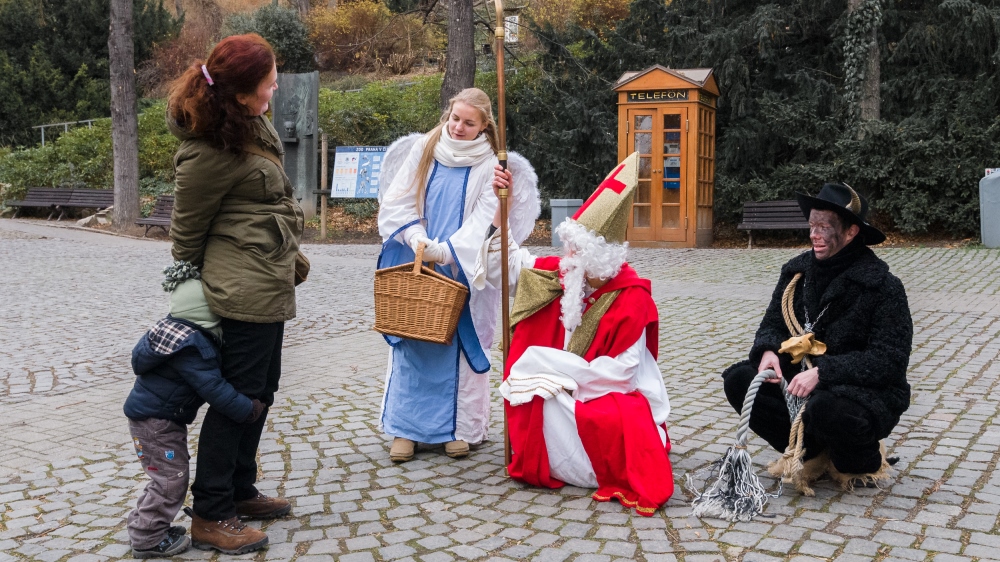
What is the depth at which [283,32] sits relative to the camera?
24922 millimetres

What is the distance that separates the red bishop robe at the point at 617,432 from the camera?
12.1 feet

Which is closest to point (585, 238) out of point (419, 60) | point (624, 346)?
point (624, 346)

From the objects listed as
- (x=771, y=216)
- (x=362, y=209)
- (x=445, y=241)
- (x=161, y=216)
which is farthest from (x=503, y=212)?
(x=362, y=209)

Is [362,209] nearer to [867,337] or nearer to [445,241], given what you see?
[445,241]

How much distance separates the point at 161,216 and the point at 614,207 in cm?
1501

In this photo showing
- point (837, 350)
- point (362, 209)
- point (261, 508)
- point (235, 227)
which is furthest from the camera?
point (362, 209)

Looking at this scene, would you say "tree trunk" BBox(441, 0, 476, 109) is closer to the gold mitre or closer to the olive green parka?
the gold mitre

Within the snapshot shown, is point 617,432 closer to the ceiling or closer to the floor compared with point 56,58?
closer to the floor

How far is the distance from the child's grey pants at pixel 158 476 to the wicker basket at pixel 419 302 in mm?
1170

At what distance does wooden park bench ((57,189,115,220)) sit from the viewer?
1889 centimetres

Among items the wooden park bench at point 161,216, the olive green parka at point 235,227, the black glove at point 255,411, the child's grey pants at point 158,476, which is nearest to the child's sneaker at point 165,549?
the child's grey pants at point 158,476

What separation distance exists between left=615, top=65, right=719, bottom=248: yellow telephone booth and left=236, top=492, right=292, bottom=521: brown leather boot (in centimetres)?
1097

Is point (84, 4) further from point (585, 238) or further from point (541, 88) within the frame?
point (585, 238)

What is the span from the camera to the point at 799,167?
15453mm
